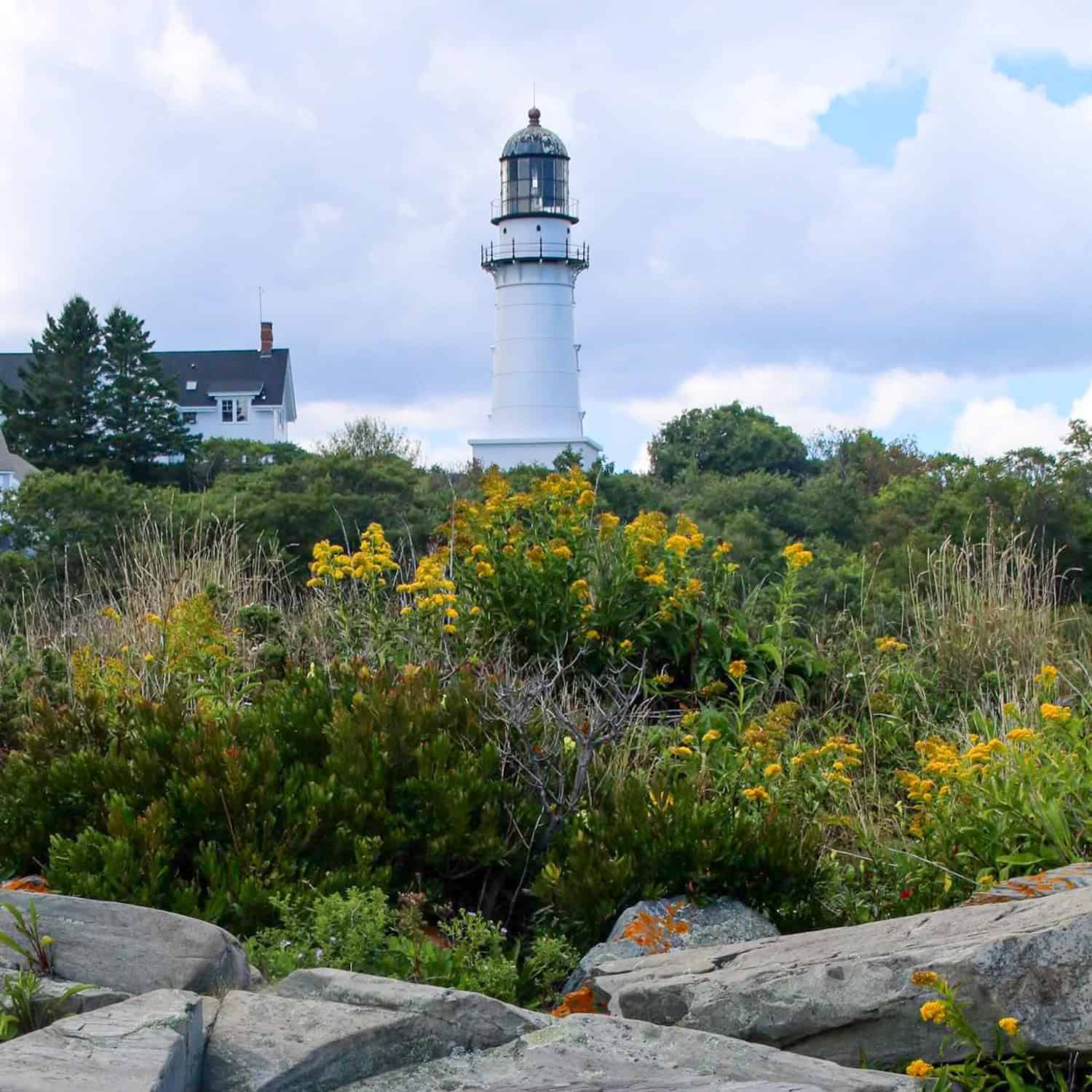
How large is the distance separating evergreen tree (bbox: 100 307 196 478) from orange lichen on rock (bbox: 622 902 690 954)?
3744cm

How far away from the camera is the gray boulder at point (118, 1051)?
277cm

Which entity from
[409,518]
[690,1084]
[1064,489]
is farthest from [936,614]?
[409,518]

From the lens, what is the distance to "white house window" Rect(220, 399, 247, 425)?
6331 cm

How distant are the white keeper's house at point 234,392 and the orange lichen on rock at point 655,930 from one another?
59.0m

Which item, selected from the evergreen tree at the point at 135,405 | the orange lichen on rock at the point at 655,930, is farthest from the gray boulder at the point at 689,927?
the evergreen tree at the point at 135,405

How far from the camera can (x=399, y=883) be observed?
5105 millimetres

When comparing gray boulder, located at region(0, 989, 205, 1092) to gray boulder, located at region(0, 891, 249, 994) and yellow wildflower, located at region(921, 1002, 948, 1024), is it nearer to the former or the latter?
gray boulder, located at region(0, 891, 249, 994)

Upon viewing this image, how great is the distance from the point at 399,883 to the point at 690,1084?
2.18 metres

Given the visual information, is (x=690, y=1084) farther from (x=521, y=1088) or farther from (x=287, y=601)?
(x=287, y=601)

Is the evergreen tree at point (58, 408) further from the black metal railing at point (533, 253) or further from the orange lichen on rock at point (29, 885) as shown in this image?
the orange lichen on rock at point (29, 885)

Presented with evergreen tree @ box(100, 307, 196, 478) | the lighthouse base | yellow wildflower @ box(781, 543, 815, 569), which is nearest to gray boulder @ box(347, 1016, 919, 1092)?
yellow wildflower @ box(781, 543, 815, 569)

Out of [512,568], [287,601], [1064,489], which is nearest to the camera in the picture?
[512,568]

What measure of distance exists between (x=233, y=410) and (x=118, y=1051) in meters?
62.1

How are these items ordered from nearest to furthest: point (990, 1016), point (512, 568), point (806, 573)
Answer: point (990, 1016) → point (512, 568) → point (806, 573)
